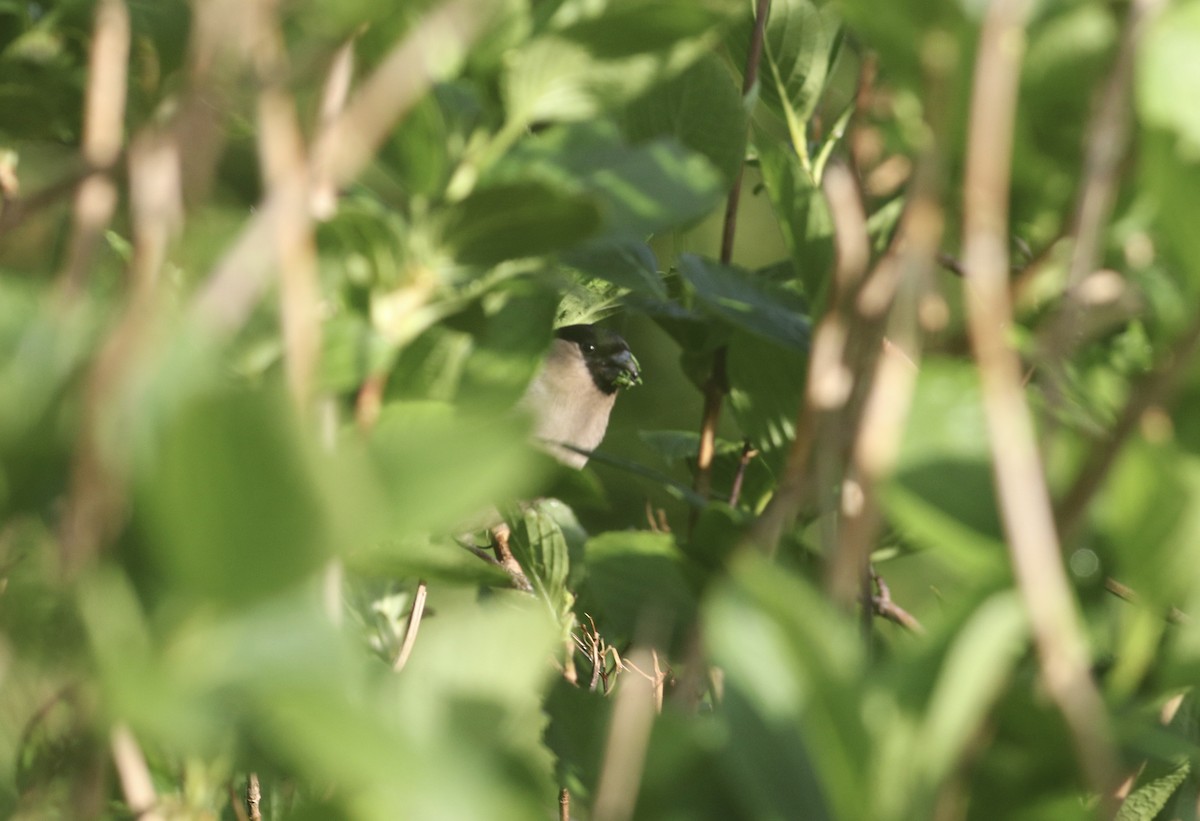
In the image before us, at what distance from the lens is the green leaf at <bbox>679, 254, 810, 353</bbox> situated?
0.44 metres

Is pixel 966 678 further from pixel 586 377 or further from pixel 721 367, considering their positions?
pixel 586 377

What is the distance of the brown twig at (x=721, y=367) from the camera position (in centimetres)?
56

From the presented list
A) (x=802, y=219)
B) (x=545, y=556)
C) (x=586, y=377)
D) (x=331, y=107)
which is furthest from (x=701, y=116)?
(x=586, y=377)

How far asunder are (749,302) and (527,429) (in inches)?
8.7

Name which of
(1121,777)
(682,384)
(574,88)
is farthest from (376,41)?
(682,384)

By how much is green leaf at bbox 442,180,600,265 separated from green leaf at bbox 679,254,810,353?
0.12 m

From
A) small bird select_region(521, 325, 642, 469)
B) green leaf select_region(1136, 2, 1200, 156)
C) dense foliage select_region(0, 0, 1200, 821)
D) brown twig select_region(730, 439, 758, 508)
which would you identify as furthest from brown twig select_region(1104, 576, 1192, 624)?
small bird select_region(521, 325, 642, 469)

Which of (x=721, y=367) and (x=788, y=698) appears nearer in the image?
(x=788, y=698)

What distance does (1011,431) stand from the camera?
0.28 meters

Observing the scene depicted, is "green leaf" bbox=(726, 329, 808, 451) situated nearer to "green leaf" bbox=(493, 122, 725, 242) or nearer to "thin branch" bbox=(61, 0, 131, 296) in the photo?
"green leaf" bbox=(493, 122, 725, 242)

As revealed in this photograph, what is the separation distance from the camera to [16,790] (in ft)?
1.19

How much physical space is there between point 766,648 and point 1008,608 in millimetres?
52

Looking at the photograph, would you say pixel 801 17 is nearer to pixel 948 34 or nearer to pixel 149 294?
pixel 948 34

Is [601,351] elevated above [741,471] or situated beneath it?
situated beneath
